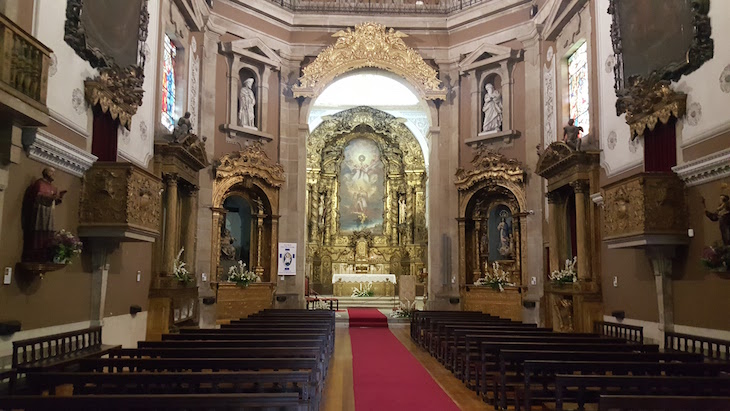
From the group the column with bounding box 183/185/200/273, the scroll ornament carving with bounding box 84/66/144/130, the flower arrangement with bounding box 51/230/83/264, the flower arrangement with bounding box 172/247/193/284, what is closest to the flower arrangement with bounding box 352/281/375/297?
the column with bounding box 183/185/200/273

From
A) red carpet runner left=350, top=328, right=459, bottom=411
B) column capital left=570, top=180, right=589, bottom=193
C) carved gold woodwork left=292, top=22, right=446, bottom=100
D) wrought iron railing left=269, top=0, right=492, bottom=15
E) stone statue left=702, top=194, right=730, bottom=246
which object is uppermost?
wrought iron railing left=269, top=0, right=492, bottom=15

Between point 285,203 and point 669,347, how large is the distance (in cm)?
1176

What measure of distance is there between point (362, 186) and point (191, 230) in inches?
487

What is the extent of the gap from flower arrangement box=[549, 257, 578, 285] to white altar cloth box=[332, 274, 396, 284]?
10875 mm

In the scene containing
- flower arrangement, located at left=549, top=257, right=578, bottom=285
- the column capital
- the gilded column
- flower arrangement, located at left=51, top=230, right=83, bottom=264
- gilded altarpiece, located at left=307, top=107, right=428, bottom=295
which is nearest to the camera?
flower arrangement, located at left=51, top=230, right=83, bottom=264

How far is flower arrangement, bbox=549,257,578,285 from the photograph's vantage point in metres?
13.5

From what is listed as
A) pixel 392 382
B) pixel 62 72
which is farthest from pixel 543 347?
pixel 62 72

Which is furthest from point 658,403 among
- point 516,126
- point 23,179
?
point 516,126

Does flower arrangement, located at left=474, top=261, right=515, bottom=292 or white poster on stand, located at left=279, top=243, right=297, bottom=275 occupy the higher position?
white poster on stand, located at left=279, top=243, right=297, bottom=275

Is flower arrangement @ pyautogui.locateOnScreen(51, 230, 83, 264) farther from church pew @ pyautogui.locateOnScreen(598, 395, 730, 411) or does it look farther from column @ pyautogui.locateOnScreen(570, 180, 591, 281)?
column @ pyautogui.locateOnScreen(570, 180, 591, 281)

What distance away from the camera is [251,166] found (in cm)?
1758

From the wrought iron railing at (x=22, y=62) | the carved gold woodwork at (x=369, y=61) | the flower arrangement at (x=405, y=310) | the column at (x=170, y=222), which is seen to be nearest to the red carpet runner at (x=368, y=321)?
the flower arrangement at (x=405, y=310)

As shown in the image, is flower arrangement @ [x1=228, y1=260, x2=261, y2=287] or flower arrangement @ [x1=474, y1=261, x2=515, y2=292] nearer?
flower arrangement @ [x1=228, y1=260, x2=261, y2=287]

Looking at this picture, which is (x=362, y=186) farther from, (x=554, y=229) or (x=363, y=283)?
(x=554, y=229)
